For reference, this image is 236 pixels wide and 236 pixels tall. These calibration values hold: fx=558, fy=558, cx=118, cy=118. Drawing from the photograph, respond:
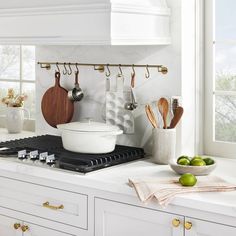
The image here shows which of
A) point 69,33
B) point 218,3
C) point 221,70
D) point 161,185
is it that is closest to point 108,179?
point 161,185

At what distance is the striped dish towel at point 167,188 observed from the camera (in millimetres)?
2160

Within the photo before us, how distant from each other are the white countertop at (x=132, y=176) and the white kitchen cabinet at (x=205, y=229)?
63 millimetres

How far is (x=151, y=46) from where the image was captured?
288cm

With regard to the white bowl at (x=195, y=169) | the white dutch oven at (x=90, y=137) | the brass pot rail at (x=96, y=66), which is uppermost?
the brass pot rail at (x=96, y=66)

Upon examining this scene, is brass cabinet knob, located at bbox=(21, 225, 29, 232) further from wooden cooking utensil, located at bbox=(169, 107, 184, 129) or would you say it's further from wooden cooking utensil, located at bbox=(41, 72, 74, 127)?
wooden cooking utensil, located at bbox=(169, 107, 184, 129)

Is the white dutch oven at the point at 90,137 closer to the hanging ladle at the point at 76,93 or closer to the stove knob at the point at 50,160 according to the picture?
the stove knob at the point at 50,160

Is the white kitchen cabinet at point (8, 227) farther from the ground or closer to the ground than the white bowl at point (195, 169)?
closer to the ground

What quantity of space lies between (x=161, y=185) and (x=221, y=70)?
0.90 m

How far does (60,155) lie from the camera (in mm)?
2695

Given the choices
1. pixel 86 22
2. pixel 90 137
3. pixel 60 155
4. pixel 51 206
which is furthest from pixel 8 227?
pixel 86 22

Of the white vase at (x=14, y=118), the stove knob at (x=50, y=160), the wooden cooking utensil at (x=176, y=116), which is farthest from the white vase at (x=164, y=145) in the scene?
the white vase at (x=14, y=118)

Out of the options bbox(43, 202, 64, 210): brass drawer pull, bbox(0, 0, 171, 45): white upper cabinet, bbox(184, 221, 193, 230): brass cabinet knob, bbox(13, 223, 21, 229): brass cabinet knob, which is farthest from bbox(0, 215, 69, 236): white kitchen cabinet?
bbox(0, 0, 171, 45): white upper cabinet

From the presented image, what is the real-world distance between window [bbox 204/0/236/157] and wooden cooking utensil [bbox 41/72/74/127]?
78 cm

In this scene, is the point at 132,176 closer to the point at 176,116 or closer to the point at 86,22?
the point at 176,116
